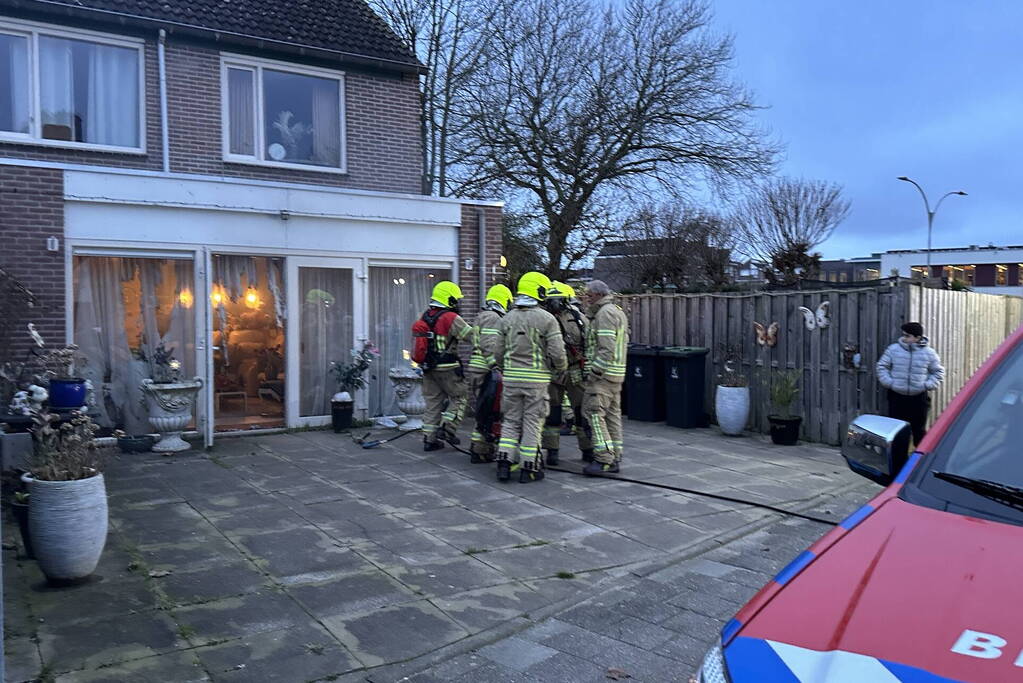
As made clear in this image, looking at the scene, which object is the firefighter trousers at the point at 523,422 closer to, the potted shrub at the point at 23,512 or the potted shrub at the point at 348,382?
the potted shrub at the point at 348,382

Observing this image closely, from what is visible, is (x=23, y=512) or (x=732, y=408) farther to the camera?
(x=732, y=408)

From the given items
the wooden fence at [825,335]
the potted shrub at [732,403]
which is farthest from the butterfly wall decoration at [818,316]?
the potted shrub at [732,403]

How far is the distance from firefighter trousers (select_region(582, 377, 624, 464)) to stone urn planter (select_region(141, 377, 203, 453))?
472 cm

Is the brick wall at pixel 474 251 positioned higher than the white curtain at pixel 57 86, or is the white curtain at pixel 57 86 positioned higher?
the white curtain at pixel 57 86

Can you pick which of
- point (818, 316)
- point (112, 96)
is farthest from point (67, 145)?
point (818, 316)

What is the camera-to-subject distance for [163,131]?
11.1 metres

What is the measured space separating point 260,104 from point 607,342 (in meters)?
6.81

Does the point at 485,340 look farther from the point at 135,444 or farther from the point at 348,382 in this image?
the point at 135,444

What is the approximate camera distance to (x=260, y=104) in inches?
470

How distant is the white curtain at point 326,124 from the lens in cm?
1254

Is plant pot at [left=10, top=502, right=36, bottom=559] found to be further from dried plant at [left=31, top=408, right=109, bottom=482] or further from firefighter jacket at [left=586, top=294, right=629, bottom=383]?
firefighter jacket at [left=586, top=294, right=629, bottom=383]

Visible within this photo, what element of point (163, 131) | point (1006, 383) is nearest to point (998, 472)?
point (1006, 383)

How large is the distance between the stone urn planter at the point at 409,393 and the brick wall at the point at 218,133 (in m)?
3.36

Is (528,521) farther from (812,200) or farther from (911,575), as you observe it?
(812,200)
